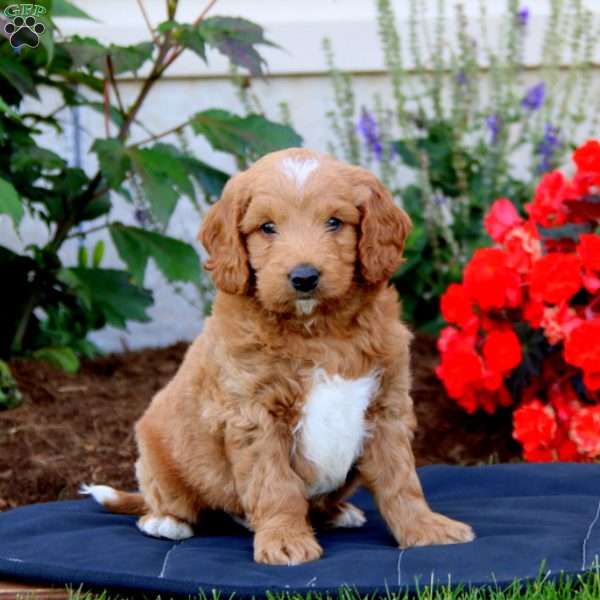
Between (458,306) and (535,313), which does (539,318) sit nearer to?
(535,313)

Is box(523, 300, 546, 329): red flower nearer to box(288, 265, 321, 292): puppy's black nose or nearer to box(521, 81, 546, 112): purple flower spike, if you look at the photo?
box(521, 81, 546, 112): purple flower spike

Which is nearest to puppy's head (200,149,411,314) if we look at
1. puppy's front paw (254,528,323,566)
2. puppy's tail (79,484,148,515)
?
puppy's front paw (254,528,323,566)

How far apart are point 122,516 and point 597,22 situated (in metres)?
4.43

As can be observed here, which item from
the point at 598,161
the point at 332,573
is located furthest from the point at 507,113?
the point at 332,573

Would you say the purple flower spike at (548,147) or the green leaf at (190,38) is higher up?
the green leaf at (190,38)

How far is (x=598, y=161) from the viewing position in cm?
481

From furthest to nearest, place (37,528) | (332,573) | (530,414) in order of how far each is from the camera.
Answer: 1. (530,414)
2. (37,528)
3. (332,573)

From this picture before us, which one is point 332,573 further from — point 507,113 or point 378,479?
point 507,113

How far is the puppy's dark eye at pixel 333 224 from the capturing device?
328 cm

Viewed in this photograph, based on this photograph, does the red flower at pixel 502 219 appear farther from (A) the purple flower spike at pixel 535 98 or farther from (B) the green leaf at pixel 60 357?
(B) the green leaf at pixel 60 357

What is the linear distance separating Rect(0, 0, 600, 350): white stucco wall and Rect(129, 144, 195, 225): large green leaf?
201 cm

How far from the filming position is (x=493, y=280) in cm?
486

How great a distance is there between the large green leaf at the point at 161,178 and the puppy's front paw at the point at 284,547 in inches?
66.2

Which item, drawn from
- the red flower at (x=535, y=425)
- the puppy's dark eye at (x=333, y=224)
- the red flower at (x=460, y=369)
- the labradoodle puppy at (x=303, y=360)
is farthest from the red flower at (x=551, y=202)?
the puppy's dark eye at (x=333, y=224)
